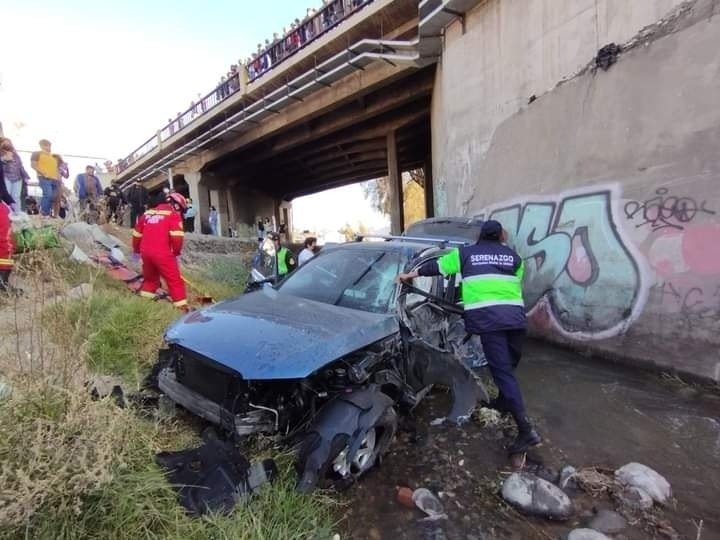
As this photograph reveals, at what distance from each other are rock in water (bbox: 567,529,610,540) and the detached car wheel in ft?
3.69

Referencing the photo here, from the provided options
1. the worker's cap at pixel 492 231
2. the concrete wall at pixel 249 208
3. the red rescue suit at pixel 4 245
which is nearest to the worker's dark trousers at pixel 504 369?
the worker's cap at pixel 492 231

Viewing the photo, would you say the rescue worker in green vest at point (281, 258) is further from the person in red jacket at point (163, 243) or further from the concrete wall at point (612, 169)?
the concrete wall at point (612, 169)

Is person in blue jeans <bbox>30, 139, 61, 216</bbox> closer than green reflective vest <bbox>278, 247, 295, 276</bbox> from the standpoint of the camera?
No

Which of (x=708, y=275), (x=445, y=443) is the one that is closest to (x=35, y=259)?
(x=445, y=443)

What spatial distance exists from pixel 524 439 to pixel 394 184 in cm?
1469

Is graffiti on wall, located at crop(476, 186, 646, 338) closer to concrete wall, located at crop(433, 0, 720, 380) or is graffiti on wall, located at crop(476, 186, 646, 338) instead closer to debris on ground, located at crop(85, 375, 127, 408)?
concrete wall, located at crop(433, 0, 720, 380)

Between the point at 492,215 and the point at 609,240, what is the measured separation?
2343 mm

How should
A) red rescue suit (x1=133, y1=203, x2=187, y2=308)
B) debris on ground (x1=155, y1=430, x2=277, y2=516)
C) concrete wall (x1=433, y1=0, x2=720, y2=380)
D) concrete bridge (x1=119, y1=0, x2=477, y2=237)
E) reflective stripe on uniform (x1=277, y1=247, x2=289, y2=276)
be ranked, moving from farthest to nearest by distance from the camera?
1. concrete bridge (x1=119, y1=0, x2=477, y2=237)
2. reflective stripe on uniform (x1=277, y1=247, x2=289, y2=276)
3. red rescue suit (x1=133, y1=203, x2=187, y2=308)
4. concrete wall (x1=433, y1=0, x2=720, y2=380)
5. debris on ground (x1=155, y1=430, x2=277, y2=516)

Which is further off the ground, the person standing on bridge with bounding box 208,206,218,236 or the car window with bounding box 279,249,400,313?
the person standing on bridge with bounding box 208,206,218,236

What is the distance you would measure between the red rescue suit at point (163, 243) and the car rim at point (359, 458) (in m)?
3.47

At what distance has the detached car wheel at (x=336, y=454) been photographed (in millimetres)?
2264

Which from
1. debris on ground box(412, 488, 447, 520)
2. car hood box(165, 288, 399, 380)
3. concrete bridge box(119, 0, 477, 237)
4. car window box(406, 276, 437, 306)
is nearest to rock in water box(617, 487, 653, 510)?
debris on ground box(412, 488, 447, 520)

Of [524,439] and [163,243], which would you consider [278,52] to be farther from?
[524,439]

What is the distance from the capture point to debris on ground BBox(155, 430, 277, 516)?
2072mm
